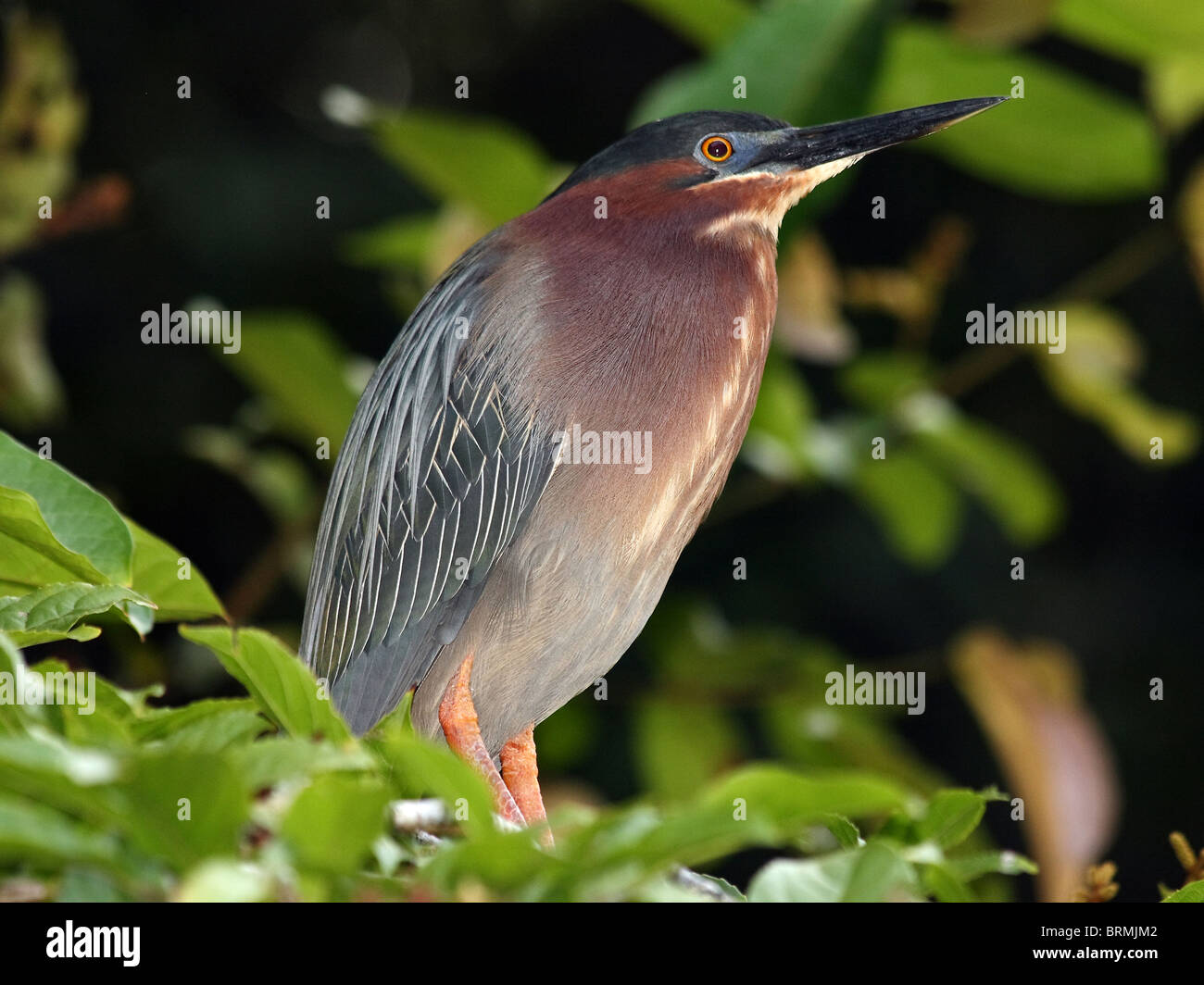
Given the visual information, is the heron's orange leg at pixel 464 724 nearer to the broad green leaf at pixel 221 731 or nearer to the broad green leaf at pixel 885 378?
the broad green leaf at pixel 221 731

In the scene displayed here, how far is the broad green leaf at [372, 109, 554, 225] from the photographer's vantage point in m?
1.90

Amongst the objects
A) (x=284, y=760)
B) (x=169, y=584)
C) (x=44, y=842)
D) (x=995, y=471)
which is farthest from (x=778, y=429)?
(x=44, y=842)

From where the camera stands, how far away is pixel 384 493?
1520mm

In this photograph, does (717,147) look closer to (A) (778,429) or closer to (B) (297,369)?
(A) (778,429)

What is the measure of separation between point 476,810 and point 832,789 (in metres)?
0.18

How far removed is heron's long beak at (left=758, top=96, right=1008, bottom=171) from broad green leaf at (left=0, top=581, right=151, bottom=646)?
92 centimetres

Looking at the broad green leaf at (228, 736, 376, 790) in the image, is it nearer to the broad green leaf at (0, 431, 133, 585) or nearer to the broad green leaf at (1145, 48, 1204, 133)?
the broad green leaf at (0, 431, 133, 585)

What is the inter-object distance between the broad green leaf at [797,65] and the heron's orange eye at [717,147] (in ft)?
0.59

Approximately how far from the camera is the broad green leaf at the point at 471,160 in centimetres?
190

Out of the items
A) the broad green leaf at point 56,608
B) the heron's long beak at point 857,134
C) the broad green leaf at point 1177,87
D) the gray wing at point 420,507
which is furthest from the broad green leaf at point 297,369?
the broad green leaf at point 1177,87

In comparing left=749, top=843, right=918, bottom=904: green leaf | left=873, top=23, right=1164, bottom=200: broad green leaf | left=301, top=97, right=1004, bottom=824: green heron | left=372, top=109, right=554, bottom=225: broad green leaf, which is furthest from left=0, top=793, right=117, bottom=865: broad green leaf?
left=873, top=23, right=1164, bottom=200: broad green leaf

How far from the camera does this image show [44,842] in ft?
1.91

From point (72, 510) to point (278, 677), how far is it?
293mm
